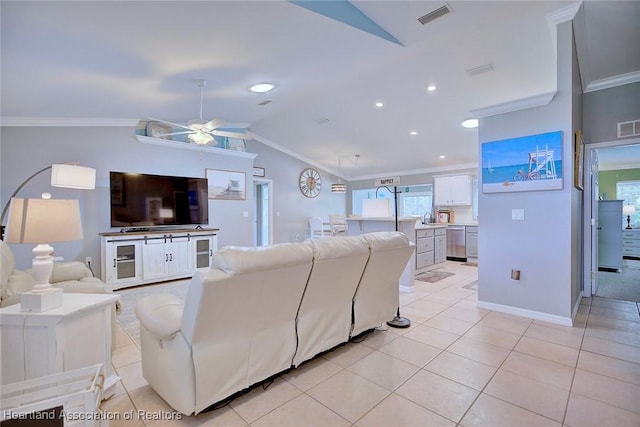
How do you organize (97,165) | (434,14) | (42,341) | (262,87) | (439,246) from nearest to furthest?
(42,341) < (434,14) < (262,87) < (97,165) < (439,246)

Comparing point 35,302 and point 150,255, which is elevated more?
point 35,302

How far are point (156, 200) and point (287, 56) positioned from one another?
10.9 ft

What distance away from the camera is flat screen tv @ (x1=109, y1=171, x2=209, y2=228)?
461 centimetres

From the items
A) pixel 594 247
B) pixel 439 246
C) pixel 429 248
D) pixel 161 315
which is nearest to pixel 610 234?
pixel 594 247

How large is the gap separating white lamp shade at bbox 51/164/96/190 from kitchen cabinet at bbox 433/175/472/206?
7.14 m

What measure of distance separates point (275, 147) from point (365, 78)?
384 centimetres

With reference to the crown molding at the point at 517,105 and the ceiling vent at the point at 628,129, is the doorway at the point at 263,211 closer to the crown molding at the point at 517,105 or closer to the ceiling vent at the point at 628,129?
the crown molding at the point at 517,105

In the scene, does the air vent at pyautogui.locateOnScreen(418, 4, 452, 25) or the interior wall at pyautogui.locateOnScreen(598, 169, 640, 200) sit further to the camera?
the interior wall at pyautogui.locateOnScreen(598, 169, 640, 200)

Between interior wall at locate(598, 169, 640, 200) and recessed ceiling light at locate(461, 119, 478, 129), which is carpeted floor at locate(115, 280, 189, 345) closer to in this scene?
recessed ceiling light at locate(461, 119, 478, 129)

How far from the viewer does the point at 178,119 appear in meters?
5.35

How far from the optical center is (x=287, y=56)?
10.6 feet

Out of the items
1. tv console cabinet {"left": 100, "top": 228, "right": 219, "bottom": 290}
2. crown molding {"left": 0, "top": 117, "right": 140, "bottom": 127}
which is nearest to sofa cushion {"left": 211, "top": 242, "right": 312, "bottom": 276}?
tv console cabinet {"left": 100, "top": 228, "right": 219, "bottom": 290}

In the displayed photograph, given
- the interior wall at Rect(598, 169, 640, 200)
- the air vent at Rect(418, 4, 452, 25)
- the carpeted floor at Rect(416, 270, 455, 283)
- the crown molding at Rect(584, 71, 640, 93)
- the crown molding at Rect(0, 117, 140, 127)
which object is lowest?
the carpeted floor at Rect(416, 270, 455, 283)

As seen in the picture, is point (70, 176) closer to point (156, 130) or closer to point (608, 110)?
point (156, 130)
